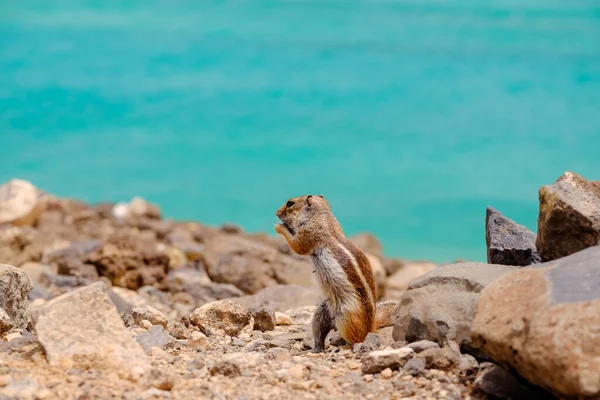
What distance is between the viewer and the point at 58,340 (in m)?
5.88

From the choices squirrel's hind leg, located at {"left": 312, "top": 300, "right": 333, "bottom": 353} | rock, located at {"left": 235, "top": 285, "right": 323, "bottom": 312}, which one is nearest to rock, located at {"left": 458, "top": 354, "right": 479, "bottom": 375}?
squirrel's hind leg, located at {"left": 312, "top": 300, "right": 333, "bottom": 353}

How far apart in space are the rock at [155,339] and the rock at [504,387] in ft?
8.60

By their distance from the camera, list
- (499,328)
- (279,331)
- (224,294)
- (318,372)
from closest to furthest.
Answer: (499,328) → (318,372) → (279,331) → (224,294)

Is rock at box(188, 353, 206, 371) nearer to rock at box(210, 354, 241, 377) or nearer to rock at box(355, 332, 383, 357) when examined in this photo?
rock at box(210, 354, 241, 377)

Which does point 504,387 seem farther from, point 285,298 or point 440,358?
point 285,298

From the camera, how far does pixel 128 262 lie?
14.2 meters

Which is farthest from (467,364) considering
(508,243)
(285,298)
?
(285,298)

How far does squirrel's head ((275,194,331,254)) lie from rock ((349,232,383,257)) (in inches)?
443

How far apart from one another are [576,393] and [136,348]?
2986mm

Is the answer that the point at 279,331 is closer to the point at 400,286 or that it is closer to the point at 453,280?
the point at 453,280

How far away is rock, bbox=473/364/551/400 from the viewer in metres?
5.39

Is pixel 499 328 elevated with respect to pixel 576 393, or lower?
elevated

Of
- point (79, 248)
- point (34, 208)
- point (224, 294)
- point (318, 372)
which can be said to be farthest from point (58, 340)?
point (34, 208)

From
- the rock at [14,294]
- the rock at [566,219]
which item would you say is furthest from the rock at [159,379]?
the rock at [566,219]
